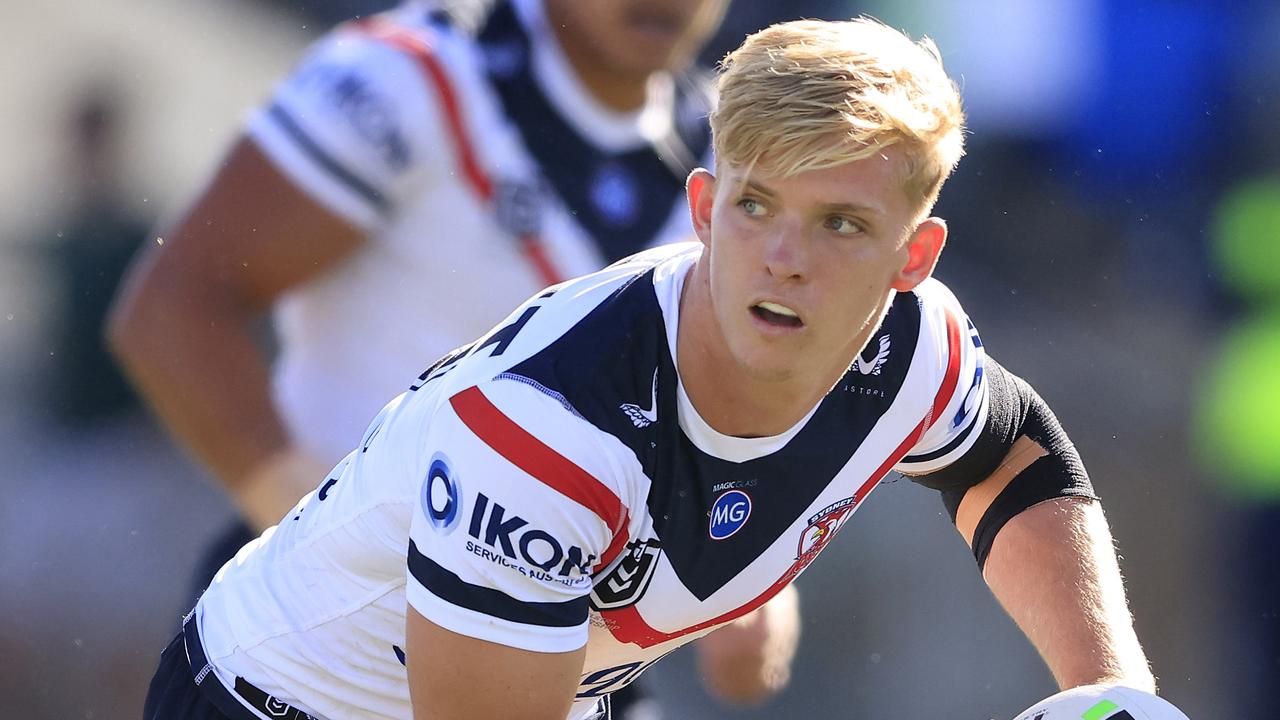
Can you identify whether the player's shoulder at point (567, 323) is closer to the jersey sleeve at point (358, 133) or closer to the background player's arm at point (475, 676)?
the background player's arm at point (475, 676)

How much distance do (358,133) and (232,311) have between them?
1.55ft

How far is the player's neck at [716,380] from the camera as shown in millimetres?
1749

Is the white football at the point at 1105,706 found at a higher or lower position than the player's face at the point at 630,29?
lower

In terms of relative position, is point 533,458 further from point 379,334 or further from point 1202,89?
point 1202,89

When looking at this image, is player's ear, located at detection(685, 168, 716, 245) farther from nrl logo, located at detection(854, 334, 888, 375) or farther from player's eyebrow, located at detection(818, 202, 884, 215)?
nrl logo, located at detection(854, 334, 888, 375)

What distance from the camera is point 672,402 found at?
1729 millimetres

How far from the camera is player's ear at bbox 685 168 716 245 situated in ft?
6.00

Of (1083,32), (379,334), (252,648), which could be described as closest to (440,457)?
(252,648)

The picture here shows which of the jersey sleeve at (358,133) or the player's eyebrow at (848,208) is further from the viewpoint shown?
the jersey sleeve at (358,133)

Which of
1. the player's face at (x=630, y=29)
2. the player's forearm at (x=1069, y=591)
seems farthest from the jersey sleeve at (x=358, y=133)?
the player's forearm at (x=1069, y=591)

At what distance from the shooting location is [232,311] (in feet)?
9.88

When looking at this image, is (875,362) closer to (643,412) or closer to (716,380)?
(716,380)

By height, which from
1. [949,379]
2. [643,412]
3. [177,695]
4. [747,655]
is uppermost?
[643,412]

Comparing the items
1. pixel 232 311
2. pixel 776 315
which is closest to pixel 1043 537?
pixel 776 315
